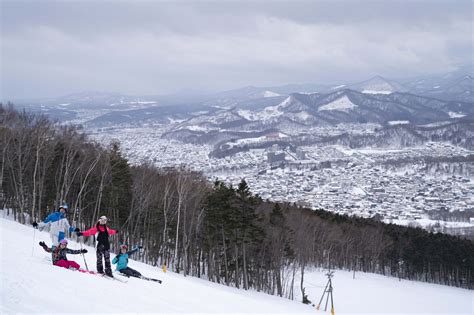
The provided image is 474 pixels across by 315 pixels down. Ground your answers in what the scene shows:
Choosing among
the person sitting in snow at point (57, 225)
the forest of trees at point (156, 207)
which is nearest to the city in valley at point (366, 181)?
the forest of trees at point (156, 207)

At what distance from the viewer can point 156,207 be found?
112 feet

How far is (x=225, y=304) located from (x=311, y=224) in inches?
1093

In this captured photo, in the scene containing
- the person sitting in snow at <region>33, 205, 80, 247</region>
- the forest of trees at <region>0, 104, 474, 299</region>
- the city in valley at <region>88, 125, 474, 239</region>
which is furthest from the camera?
the city in valley at <region>88, 125, 474, 239</region>

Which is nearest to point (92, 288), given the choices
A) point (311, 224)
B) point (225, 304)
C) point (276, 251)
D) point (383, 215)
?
point (225, 304)

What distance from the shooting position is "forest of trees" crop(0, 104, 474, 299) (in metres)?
29.0

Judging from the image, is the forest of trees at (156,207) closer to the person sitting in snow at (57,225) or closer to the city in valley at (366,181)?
the person sitting in snow at (57,225)

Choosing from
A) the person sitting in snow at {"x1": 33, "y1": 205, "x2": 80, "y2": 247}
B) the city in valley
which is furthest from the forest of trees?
the city in valley

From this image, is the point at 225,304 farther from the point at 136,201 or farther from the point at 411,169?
the point at 411,169

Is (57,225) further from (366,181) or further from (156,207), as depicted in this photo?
(366,181)

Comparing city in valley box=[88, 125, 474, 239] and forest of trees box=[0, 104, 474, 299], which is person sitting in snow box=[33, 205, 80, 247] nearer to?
forest of trees box=[0, 104, 474, 299]

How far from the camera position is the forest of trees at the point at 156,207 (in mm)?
28984

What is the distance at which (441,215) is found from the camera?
107875mm

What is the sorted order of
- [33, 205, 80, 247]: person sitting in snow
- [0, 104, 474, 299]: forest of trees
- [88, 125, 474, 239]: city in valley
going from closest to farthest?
[33, 205, 80, 247]: person sitting in snow, [0, 104, 474, 299]: forest of trees, [88, 125, 474, 239]: city in valley

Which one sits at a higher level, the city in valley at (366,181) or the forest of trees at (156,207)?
the forest of trees at (156,207)
